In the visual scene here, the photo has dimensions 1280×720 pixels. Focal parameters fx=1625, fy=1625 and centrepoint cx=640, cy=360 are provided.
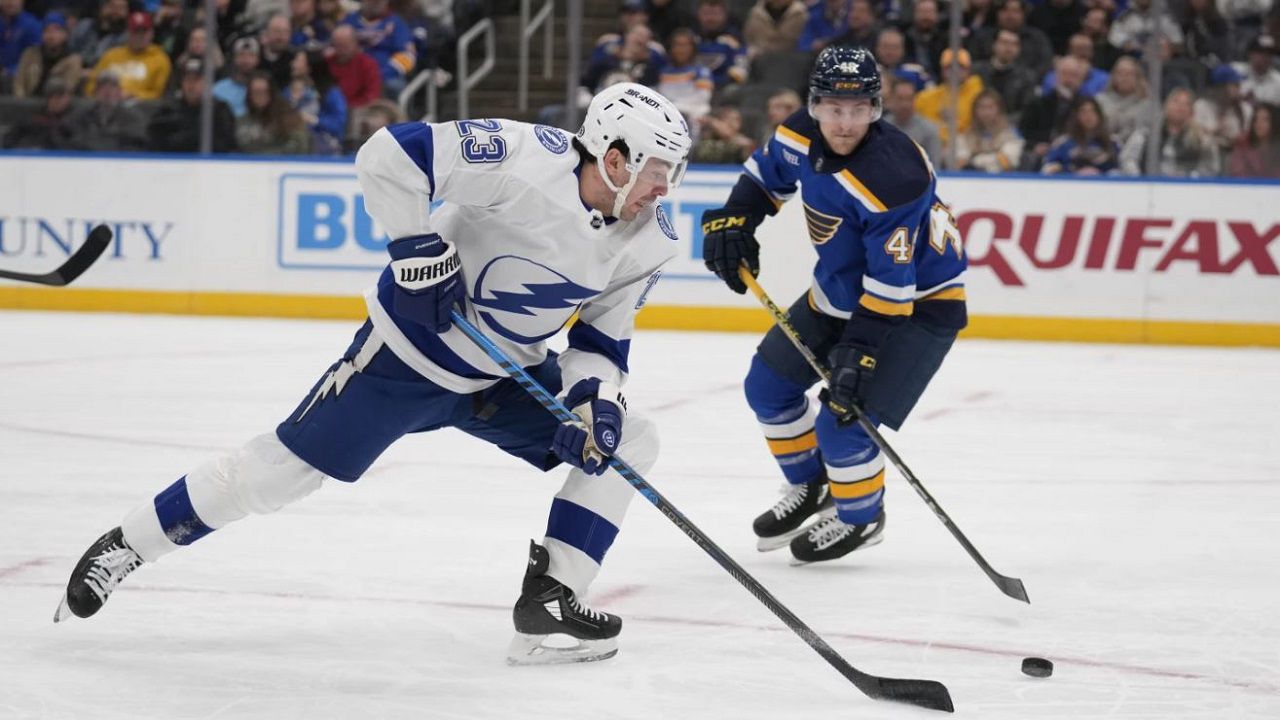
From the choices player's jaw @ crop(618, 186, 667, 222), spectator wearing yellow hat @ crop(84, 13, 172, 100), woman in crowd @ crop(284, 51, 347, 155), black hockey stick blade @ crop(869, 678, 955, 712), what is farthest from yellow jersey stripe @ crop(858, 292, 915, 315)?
spectator wearing yellow hat @ crop(84, 13, 172, 100)

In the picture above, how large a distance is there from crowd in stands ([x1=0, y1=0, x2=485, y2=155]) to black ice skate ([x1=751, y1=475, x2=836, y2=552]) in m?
5.53

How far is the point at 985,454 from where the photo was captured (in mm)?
5121

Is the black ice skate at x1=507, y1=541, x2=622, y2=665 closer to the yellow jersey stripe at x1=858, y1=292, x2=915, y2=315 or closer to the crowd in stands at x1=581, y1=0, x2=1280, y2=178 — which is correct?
the yellow jersey stripe at x1=858, y1=292, x2=915, y2=315

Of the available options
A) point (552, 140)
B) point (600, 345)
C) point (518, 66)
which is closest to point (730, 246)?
point (600, 345)

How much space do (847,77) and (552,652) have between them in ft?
4.53

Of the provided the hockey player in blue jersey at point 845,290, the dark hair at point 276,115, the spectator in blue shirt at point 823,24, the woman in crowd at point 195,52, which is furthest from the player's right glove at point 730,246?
the woman in crowd at point 195,52

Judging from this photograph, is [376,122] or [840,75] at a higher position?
[840,75]

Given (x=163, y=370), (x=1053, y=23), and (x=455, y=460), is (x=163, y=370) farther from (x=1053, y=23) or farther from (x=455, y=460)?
(x=1053, y=23)

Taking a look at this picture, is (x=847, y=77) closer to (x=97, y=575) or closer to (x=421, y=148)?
(x=421, y=148)

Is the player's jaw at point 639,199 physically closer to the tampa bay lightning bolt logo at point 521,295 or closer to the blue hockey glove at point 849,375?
the tampa bay lightning bolt logo at point 521,295

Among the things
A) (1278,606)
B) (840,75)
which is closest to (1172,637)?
(1278,606)

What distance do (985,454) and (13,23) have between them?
6.78m

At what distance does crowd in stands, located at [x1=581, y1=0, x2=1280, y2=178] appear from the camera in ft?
26.8

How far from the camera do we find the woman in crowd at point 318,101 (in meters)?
8.95
